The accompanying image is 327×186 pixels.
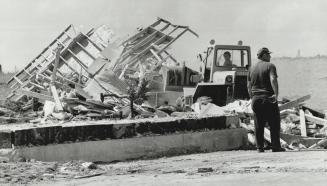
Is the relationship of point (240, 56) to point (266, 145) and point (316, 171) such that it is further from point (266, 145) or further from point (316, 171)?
point (316, 171)

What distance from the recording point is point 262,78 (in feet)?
31.2

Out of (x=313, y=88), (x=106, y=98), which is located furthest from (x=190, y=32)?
(x=313, y=88)

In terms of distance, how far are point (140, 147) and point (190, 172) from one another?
2.82 m

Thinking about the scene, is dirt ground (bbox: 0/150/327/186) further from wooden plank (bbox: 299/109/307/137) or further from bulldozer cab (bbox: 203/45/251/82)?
bulldozer cab (bbox: 203/45/251/82)

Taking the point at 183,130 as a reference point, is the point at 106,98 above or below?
above

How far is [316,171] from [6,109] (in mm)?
13549

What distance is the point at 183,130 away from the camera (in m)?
10.4

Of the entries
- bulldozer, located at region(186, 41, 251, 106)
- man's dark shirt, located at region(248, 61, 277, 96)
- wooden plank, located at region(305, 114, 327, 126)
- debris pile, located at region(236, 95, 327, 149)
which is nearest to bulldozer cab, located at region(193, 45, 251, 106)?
bulldozer, located at region(186, 41, 251, 106)

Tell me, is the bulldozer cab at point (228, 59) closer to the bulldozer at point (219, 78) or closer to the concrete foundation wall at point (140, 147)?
the bulldozer at point (219, 78)

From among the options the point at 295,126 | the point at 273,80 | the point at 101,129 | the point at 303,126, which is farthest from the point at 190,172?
the point at 295,126

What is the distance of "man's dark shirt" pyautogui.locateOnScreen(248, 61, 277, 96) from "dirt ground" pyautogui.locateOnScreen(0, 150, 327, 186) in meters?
1.28

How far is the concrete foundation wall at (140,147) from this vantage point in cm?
859

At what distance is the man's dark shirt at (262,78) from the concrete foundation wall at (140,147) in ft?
4.91

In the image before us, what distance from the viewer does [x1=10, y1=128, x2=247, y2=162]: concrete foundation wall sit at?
8586 mm
